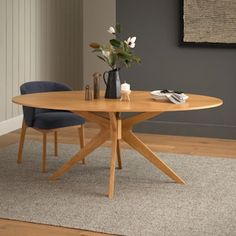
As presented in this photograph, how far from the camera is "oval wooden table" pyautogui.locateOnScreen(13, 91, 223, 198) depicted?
3615 mm

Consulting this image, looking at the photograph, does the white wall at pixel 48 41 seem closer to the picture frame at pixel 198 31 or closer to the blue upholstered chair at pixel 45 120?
the blue upholstered chair at pixel 45 120

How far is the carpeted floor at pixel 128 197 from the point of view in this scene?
10.6ft

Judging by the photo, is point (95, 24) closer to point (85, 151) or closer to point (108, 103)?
point (85, 151)

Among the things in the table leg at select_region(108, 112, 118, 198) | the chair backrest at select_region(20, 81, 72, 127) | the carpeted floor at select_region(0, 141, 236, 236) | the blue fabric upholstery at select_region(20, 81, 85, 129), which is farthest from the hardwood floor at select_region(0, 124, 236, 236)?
the table leg at select_region(108, 112, 118, 198)

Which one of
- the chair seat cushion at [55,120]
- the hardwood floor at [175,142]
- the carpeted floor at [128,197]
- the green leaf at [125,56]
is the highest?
the green leaf at [125,56]

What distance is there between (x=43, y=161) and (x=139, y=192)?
35.8 inches

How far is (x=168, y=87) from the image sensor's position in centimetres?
611

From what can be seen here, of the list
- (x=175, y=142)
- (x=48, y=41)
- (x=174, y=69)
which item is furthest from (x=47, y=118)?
(x=48, y=41)

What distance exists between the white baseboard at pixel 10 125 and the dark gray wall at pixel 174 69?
1.31m

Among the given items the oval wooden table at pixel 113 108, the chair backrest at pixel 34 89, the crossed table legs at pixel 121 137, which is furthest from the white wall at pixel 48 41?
the crossed table legs at pixel 121 137

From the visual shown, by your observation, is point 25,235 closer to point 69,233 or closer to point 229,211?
point 69,233

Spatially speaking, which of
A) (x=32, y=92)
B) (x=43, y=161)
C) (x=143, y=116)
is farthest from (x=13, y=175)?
(x=143, y=116)

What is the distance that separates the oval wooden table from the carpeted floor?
0.52 feet

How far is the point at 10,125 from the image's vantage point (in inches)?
243
